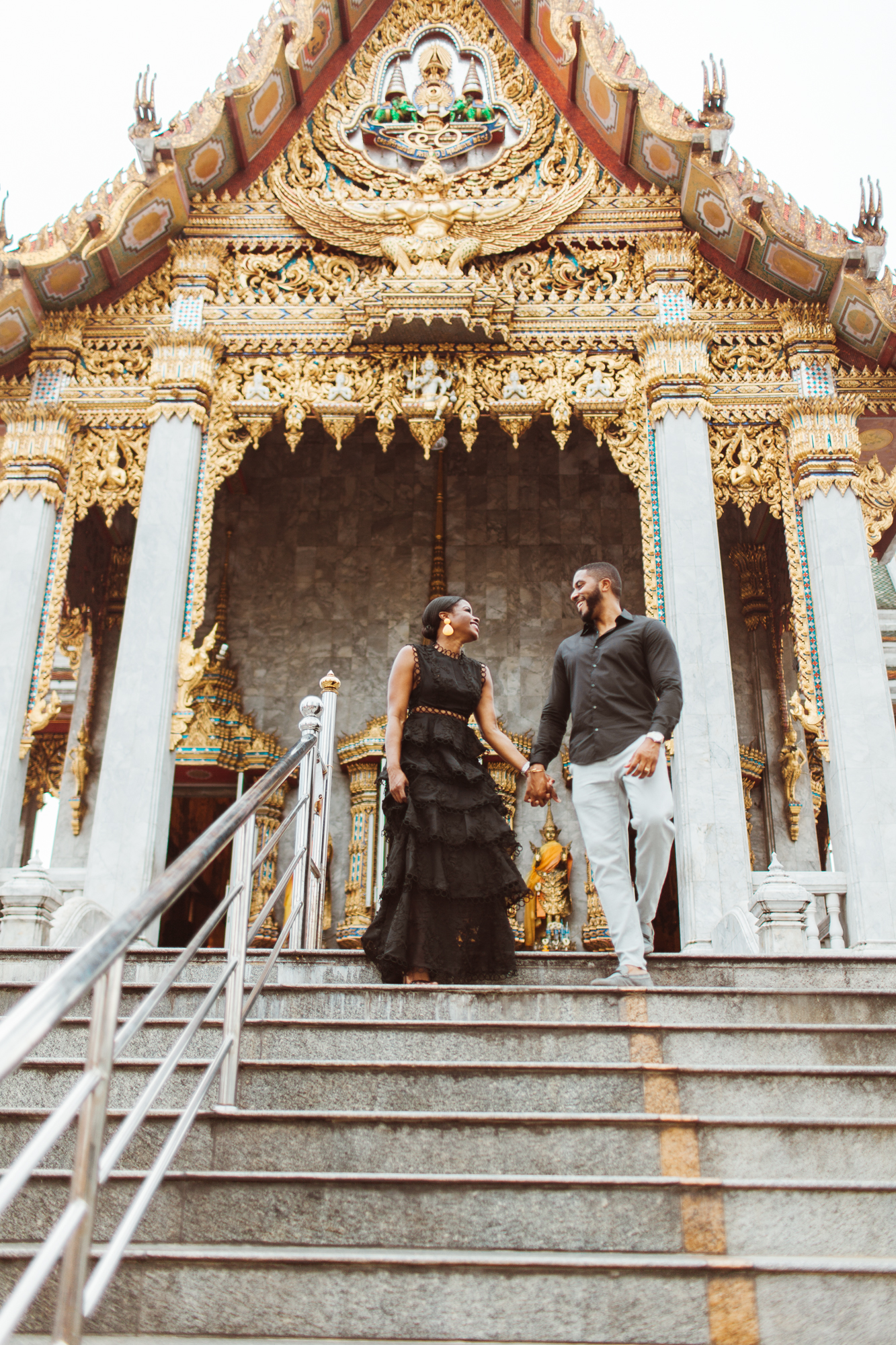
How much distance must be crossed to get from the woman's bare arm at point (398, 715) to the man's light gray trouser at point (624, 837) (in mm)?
740

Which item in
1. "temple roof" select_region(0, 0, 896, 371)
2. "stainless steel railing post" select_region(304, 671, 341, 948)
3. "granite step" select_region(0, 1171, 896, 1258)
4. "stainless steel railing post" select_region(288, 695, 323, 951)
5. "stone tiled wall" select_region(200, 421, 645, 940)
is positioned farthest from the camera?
"stone tiled wall" select_region(200, 421, 645, 940)

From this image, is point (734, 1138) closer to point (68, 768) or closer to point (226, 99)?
point (226, 99)

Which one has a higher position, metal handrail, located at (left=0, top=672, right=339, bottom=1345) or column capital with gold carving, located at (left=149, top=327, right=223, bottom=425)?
column capital with gold carving, located at (left=149, top=327, right=223, bottom=425)

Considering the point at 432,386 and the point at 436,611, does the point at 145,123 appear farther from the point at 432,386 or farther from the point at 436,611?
the point at 436,611

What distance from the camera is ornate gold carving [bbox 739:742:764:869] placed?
10.9 metres

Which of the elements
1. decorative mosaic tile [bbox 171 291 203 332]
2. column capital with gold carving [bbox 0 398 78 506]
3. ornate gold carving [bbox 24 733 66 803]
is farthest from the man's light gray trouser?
ornate gold carving [bbox 24 733 66 803]

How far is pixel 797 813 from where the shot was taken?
35.9 ft

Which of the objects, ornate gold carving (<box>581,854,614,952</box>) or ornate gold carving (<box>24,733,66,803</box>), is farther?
ornate gold carving (<box>24,733,66,803</box>)

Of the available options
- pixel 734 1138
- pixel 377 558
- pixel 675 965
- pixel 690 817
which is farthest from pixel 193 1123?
pixel 377 558

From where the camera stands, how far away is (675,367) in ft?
29.4

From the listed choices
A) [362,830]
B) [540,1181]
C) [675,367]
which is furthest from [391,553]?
[540,1181]

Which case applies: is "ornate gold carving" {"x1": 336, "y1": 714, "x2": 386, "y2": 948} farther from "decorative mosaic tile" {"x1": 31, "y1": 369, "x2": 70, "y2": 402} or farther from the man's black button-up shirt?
the man's black button-up shirt

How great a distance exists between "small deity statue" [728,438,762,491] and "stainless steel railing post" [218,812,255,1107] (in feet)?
19.5

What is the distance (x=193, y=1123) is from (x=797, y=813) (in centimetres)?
852
